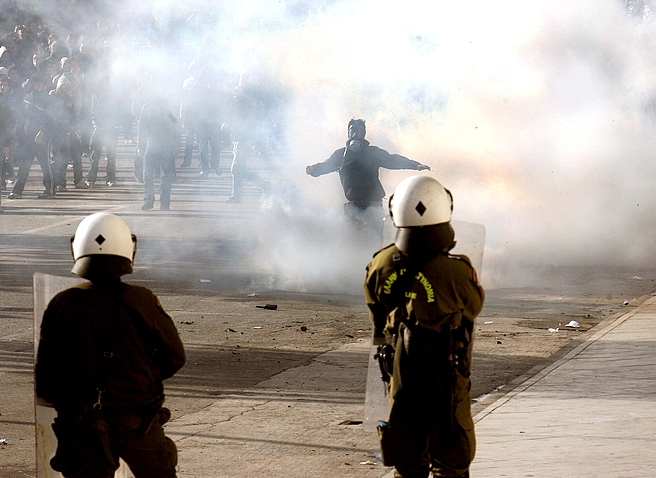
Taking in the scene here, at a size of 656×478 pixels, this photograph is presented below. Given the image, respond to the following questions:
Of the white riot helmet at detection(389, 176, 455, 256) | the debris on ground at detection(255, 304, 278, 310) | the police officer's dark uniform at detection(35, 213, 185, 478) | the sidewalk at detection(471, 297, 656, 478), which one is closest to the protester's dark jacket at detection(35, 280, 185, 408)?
the police officer's dark uniform at detection(35, 213, 185, 478)

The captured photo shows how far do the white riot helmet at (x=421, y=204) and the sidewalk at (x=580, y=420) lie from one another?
182 cm

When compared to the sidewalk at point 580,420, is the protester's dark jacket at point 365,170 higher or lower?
higher

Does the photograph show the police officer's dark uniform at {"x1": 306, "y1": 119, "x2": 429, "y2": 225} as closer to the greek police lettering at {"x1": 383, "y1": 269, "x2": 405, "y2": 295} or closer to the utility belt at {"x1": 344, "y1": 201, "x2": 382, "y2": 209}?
the utility belt at {"x1": 344, "y1": 201, "x2": 382, "y2": 209}

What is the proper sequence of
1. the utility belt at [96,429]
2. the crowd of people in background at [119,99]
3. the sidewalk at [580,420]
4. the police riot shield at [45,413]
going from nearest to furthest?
the utility belt at [96,429] → the police riot shield at [45,413] → the sidewalk at [580,420] → the crowd of people in background at [119,99]

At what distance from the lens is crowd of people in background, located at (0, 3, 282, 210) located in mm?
16656

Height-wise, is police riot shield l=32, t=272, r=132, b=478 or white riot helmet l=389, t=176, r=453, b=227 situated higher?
white riot helmet l=389, t=176, r=453, b=227

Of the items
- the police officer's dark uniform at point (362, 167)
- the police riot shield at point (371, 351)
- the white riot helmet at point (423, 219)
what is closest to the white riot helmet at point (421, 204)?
the white riot helmet at point (423, 219)

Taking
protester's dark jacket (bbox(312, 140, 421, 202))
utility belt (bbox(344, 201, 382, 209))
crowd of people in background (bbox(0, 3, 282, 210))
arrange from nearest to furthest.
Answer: protester's dark jacket (bbox(312, 140, 421, 202)), utility belt (bbox(344, 201, 382, 209)), crowd of people in background (bbox(0, 3, 282, 210))

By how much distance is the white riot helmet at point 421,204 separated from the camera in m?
4.07

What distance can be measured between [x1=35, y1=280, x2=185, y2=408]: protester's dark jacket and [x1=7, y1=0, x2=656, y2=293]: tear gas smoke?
9.92 m

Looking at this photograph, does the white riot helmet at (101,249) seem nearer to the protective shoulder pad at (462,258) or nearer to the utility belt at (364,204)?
the protective shoulder pad at (462,258)

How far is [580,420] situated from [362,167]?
534 cm

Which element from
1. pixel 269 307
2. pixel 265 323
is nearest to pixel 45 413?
pixel 265 323

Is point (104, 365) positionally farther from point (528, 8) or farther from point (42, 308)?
point (528, 8)
